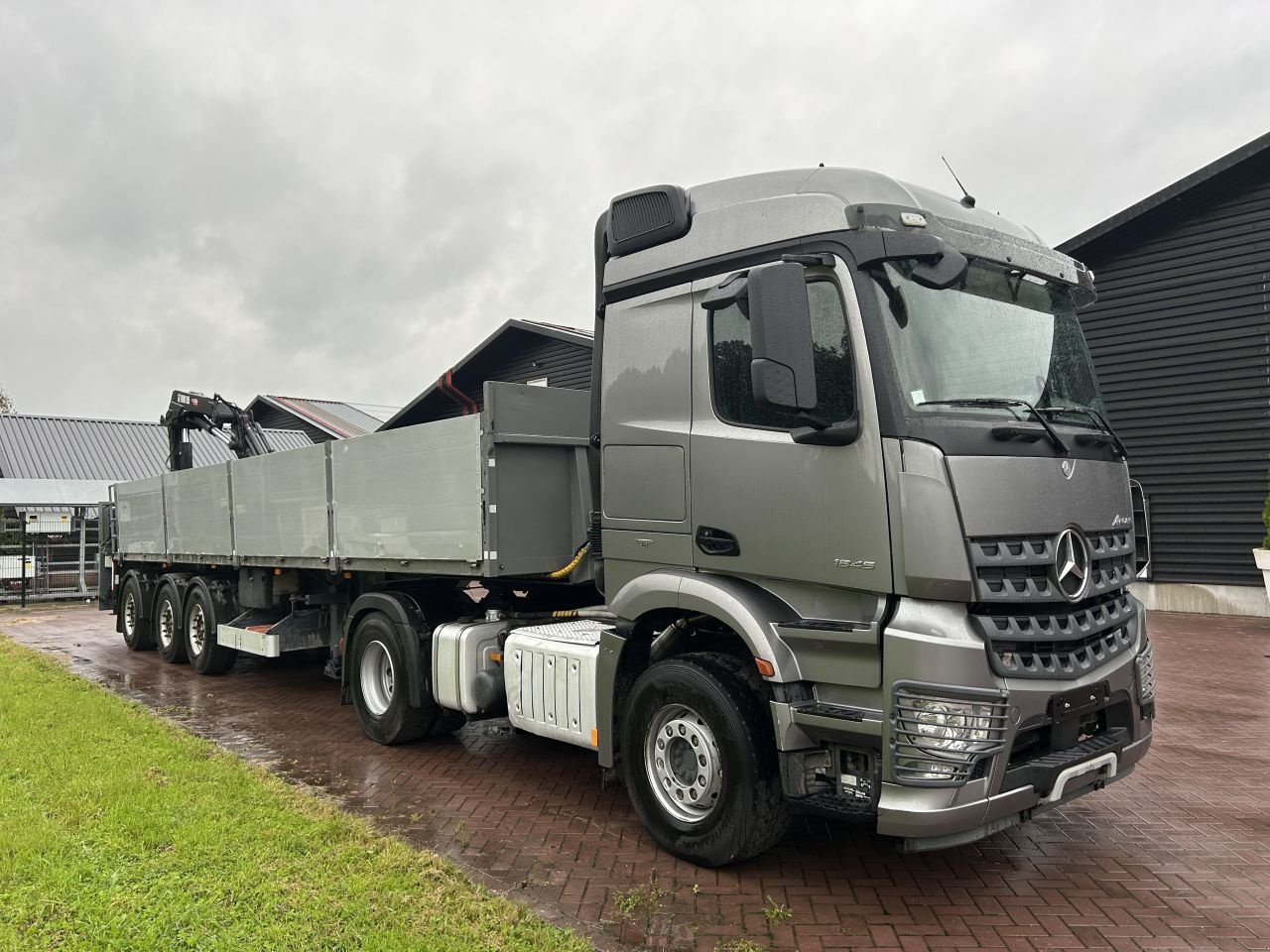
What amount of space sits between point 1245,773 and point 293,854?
18.8 ft

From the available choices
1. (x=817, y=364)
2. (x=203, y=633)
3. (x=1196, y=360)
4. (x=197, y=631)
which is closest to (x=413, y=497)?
(x=817, y=364)

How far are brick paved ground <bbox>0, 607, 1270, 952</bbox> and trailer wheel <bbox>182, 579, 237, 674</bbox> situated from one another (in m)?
2.78

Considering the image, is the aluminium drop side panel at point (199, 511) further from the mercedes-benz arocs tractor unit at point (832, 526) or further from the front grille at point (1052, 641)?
the front grille at point (1052, 641)

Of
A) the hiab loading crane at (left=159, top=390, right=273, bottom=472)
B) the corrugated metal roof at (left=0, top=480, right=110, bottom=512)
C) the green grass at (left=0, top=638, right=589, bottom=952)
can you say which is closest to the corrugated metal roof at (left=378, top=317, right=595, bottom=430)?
the hiab loading crane at (left=159, top=390, right=273, bottom=472)

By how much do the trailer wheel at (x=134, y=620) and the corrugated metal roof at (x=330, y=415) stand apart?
15.5 metres

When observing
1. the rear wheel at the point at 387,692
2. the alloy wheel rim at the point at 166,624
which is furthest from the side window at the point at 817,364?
the alloy wheel rim at the point at 166,624

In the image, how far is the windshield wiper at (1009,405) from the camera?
377cm

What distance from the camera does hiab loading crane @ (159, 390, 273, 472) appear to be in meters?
13.3

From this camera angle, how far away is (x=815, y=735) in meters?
3.89

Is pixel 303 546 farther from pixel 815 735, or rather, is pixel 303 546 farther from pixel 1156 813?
pixel 1156 813

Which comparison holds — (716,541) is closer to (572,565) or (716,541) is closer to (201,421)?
(572,565)

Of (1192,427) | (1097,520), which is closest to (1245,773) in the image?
(1097,520)

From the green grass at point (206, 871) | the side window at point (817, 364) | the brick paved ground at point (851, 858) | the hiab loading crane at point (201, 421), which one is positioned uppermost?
the hiab loading crane at point (201, 421)

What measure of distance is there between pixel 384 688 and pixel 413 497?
1638 millimetres
